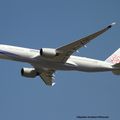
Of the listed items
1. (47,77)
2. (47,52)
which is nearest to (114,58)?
(47,77)

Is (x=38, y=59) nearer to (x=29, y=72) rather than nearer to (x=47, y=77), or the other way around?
(x=29, y=72)

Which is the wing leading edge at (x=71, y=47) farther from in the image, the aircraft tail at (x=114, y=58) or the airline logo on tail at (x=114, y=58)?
the airline logo on tail at (x=114, y=58)

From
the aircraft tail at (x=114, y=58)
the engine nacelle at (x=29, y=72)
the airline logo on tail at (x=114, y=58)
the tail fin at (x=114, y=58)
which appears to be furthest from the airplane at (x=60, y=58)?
the engine nacelle at (x=29, y=72)

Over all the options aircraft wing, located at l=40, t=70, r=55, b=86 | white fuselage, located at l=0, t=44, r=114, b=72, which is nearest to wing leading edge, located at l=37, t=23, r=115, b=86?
white fuselage, located at l=0, t=44, r=114, b=72

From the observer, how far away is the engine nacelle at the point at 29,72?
66.2 meters

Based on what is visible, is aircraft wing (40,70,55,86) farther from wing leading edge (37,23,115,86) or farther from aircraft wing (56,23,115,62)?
aircraft wing (56,23,115,62)

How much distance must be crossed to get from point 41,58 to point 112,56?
1466 centimetres

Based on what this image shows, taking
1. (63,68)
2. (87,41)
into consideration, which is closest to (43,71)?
(63,68)

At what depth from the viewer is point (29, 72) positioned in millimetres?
66250

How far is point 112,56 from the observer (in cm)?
6869

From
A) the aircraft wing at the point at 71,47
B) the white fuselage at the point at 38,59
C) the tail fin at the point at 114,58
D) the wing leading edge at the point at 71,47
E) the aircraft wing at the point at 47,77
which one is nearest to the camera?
the wing leading edge at the point at 71,47

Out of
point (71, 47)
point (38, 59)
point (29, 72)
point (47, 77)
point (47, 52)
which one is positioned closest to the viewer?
point (47, 52)

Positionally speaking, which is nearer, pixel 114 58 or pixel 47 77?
pixel 47 77

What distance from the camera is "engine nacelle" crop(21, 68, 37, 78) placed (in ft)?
217
